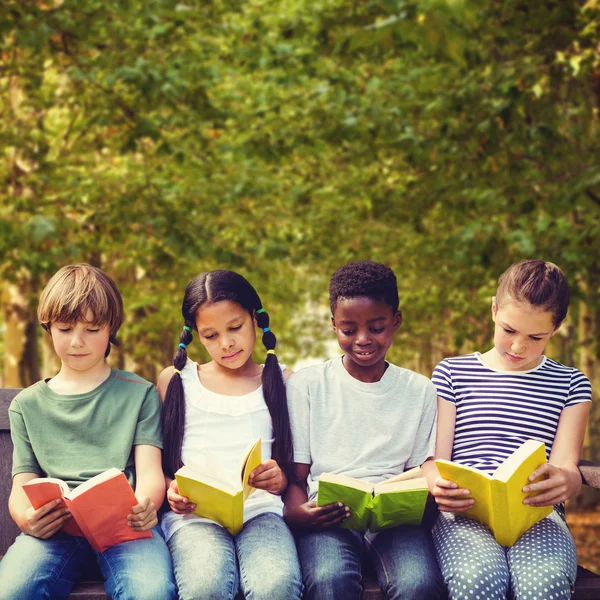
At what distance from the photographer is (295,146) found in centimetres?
864

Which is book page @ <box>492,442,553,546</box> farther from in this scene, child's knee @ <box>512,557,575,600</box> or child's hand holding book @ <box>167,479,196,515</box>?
child's hand holding book @ <box>167,479,196,515</box>

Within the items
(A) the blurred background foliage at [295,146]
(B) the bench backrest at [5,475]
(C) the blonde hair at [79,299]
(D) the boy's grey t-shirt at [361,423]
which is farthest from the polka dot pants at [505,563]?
(A) the blurred background foliage at [295,146]

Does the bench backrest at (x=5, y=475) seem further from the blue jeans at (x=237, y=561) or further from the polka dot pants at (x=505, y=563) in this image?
the polka dot pants at (x=505, y=563)

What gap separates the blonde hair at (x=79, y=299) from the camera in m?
3.20

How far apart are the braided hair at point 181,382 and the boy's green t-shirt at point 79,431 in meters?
0.07

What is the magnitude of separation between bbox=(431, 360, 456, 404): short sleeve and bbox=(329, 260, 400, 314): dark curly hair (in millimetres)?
311

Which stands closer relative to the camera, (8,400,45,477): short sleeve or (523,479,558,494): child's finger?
(523,479,558,494): child's finger

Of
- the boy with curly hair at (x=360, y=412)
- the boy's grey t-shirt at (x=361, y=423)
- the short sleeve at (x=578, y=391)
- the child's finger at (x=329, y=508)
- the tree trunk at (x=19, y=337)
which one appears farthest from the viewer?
the tree trunk at (x=19, y=337)

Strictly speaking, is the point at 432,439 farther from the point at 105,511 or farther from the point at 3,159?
the point at 3,159

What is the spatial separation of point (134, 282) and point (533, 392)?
34.2ft

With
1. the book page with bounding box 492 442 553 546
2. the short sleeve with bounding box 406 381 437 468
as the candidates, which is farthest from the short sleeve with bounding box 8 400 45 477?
the book page with bounding box 492 442 553 546

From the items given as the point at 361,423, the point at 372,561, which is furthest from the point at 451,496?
the point at 361,423

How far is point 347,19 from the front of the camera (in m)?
5.64

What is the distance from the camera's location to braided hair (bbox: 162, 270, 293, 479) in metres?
3.29
